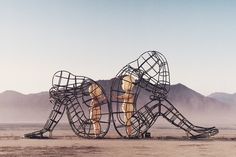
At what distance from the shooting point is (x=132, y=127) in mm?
40031

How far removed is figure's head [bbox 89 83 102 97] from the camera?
39.9 metres

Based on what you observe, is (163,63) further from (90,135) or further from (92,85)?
(90,135)

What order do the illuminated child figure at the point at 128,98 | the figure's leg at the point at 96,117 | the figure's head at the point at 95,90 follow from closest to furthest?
the illuminated child figure at the point at 128,98, the figure's leg at the point at 96,117, the figure's head at the point at 95,90

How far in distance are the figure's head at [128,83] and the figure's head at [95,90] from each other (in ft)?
6.41

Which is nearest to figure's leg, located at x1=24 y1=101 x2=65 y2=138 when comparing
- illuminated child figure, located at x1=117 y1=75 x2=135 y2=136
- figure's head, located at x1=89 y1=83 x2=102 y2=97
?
figure's head, located at x1=89 y1=83 x2=102 y2=97

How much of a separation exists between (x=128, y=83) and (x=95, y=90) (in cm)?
266

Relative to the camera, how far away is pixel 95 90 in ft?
131

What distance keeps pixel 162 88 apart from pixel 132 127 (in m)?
3.82

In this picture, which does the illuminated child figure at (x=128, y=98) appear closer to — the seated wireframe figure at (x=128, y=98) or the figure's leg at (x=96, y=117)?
the seated wireframe figure at (x=128, y=98)

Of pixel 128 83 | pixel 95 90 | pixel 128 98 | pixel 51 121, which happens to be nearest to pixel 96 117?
pixel 95 90

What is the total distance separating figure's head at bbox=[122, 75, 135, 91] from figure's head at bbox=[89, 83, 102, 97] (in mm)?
1953

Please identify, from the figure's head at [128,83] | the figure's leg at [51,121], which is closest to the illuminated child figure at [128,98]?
the figure's head at [128,83]

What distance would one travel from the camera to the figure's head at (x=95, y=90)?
39906 millimetres

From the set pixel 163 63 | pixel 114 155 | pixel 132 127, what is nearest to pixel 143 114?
pixel 132 127
